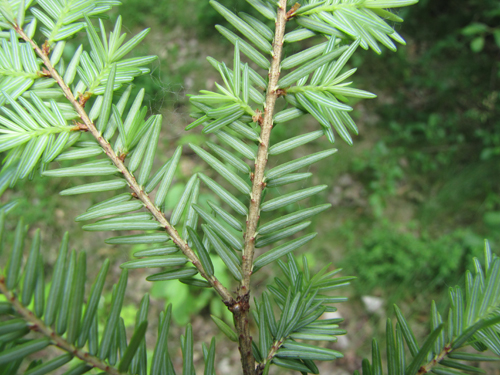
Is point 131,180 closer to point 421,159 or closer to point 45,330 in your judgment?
point 45,330

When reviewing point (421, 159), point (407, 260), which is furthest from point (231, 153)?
point (421, 159)

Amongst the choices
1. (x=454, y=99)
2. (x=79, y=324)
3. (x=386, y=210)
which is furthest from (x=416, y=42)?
(x=79, y=324)

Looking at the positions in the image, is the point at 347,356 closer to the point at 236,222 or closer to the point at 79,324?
the point at 236,222

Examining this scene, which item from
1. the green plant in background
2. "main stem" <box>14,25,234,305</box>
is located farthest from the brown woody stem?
"main stem" <box>14,25,234,305</box>

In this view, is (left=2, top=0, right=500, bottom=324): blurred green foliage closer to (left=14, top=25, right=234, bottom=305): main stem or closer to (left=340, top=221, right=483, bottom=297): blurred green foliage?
(left=340, top=221, right=483, bottom=297): blurred green foliage

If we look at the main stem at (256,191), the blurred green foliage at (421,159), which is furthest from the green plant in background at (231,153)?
the blurred green foliage at (421,159)

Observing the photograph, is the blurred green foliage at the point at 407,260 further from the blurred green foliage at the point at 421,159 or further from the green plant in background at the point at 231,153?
the green plant in background at the point at 231,153
